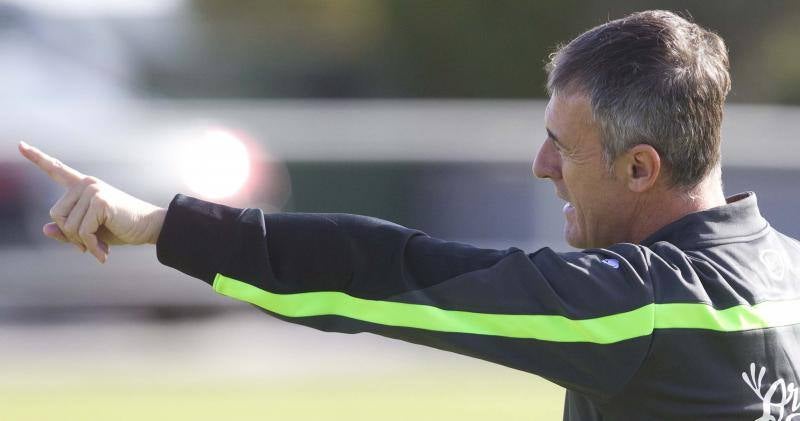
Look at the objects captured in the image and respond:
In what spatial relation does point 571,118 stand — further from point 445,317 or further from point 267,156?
point 267,156

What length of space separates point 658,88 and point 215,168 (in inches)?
228

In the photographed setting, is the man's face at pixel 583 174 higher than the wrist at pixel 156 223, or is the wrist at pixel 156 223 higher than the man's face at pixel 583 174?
the man's face at pixel 583 174

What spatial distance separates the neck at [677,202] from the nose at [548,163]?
17cm

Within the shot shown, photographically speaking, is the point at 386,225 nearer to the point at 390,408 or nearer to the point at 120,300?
the point at 390,408

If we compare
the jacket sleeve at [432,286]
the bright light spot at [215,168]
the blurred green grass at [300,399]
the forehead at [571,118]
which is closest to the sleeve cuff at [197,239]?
the jacket sleeve at [432,286]

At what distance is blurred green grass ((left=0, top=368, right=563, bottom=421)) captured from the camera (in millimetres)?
5836

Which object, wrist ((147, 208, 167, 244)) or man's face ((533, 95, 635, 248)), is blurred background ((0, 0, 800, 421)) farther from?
wrist ((147, 208, 167, 244))

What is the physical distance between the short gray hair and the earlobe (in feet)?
0.04

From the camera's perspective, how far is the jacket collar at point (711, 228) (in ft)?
6.77

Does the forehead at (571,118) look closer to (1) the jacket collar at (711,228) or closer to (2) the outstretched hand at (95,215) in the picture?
(1) the jacket collar at (711,228)

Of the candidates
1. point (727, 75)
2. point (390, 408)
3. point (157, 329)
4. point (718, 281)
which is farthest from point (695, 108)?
point (157, 329)

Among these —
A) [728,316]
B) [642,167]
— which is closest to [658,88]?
[642,167]

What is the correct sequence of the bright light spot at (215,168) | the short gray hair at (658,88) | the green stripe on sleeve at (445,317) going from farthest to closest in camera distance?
the bright light spot at (215,168)
the short gray hair at (658,88)
the green stripe on sleeve at (445,317)

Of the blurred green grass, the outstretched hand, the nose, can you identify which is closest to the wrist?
the outstretched hand
